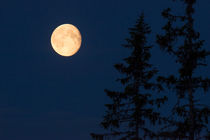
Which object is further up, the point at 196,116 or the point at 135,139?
the point at 196,116

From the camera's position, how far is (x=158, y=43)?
65.1ft

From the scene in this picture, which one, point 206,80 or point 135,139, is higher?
point 206,80

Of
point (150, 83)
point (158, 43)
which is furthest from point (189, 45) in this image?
point (150, 83)

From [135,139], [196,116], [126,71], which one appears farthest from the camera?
[126,71]

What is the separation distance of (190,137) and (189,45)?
5.23 meters

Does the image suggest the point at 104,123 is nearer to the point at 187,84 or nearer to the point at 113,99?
the point at 113,99

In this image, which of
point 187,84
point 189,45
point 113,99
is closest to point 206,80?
point 187,84

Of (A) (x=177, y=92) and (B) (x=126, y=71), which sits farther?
(B) (x=126, y=71)

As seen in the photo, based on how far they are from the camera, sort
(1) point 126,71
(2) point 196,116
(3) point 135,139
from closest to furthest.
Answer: (2) point 196,116 → (3) point 135,139 → (1) point 126,71

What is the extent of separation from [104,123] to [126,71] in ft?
13.7

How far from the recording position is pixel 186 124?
19.4 meters

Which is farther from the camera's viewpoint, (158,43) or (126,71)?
(126,71)

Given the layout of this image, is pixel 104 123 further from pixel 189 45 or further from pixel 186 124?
pixel 189 45

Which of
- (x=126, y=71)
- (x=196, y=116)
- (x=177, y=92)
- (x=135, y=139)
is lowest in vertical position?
(x=135, y=139)
